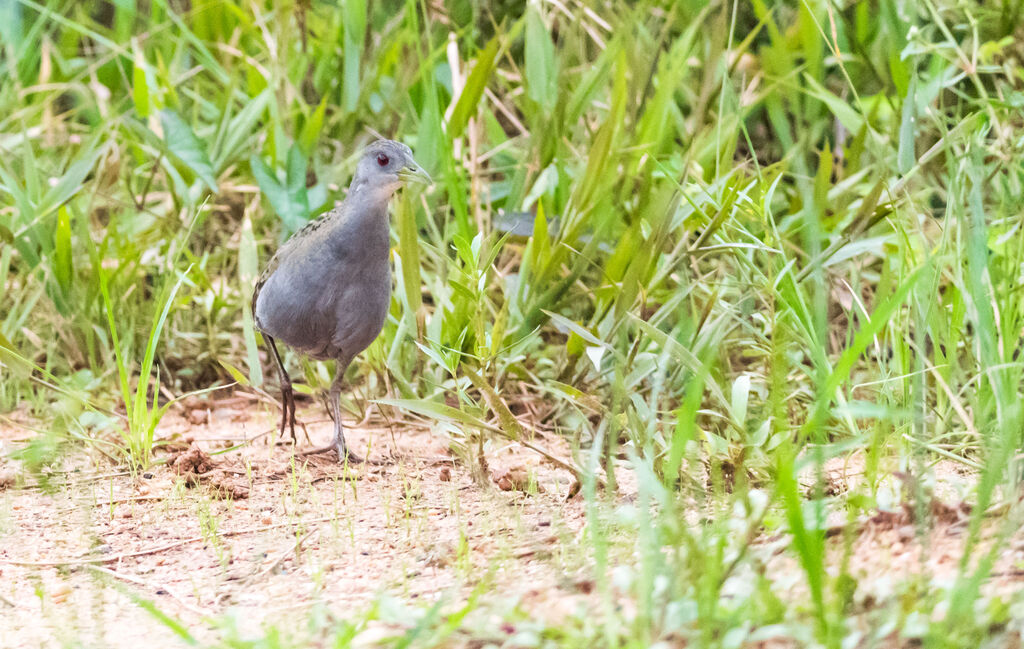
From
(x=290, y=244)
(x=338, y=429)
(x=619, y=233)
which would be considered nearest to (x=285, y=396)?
(x=338, y=429)

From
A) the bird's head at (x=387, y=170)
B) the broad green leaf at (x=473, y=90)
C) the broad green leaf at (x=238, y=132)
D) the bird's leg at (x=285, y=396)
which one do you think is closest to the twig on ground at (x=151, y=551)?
the bird's leg at (x=285, y=396)

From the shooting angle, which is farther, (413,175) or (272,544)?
(413,175)

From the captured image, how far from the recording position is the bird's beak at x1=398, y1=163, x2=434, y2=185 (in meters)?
3.44

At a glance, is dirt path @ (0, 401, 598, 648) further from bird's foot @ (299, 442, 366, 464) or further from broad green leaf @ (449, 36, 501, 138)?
broad green leaf @ (449, 36, 501, 138)

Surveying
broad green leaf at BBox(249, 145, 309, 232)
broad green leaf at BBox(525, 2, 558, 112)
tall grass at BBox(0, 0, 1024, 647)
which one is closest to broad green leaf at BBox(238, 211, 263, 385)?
tall grass at BBox(0, 0, 1024, 647)

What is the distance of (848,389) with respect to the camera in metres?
3.01

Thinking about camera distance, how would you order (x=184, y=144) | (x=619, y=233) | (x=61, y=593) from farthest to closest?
(x=184, y=144) < (x=619, y=233) < (x=61, y=593)

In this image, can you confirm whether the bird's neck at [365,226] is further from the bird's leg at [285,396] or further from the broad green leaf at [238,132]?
the broad green leaf at [238,132]

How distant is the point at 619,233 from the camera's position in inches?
159

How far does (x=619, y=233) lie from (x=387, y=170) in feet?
3.07

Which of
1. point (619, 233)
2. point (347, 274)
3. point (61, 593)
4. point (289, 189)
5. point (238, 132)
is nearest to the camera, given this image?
point (61, 593)

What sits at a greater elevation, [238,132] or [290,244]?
[238,132]

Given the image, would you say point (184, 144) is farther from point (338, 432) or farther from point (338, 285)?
point (338, 432)

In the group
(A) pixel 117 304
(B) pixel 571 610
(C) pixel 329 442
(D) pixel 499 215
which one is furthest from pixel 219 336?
(B) pixel 571 610
